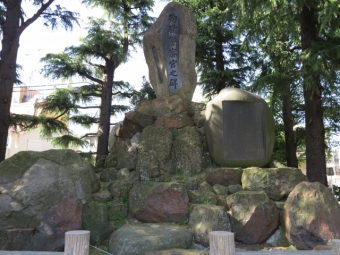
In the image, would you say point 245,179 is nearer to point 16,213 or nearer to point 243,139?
point 243,139

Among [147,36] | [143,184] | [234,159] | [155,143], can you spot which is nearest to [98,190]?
[143,184]

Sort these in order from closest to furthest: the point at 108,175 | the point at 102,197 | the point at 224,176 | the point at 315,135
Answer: the point at 102,197, the point at 224,176, the point at 108,175, the point at 315,135

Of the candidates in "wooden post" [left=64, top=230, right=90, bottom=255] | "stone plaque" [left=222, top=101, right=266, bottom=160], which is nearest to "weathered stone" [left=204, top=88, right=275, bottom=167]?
"stone plaque" [left=222, top=101, right=266, bottom=160]

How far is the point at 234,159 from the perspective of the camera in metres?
4.95

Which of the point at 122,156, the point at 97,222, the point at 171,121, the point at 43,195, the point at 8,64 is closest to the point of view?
the point at 43,195

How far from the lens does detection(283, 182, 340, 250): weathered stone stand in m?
3.71

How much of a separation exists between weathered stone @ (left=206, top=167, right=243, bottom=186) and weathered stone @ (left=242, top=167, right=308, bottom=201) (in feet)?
0.51

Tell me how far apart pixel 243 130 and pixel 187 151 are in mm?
1025

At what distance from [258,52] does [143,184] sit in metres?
9.23

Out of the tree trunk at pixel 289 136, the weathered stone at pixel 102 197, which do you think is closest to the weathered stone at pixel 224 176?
the weathered stone at pixel 102 197

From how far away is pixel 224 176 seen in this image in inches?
189

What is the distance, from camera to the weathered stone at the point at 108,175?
16.8 feet

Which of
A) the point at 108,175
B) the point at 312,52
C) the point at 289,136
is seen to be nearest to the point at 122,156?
the point at 108,175

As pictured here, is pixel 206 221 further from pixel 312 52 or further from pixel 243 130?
pixel 312 52
